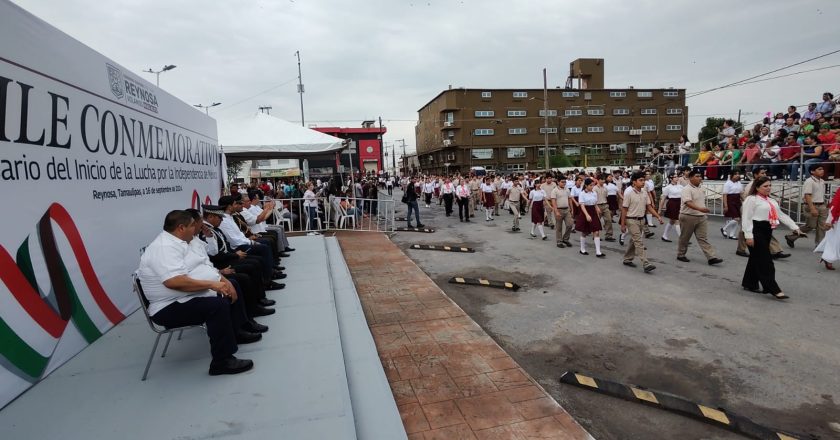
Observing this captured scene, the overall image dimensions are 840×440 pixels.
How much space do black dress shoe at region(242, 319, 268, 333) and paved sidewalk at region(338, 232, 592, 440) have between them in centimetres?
Result: 117

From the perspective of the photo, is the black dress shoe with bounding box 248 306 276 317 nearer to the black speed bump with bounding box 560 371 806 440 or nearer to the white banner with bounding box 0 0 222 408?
the white banner with bounding box 0 0 222 408

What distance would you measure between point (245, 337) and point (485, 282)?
4.09 metres

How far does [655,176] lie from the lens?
57.1 feet

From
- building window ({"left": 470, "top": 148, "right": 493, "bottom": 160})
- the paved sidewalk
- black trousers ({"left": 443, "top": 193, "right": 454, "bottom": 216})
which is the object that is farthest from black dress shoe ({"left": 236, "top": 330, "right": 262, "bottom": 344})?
building window ({"left": 470, "top": 148, "right": 493, "bottom": 160})

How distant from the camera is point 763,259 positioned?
19.7ft

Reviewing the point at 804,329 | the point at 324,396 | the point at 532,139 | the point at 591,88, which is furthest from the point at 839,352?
the point at 591,88

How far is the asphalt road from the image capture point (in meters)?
3.40

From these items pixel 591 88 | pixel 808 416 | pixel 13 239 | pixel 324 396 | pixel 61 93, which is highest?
pixel 591 88

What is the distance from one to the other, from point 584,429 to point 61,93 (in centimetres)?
492

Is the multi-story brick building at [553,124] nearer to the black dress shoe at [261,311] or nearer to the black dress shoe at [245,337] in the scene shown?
the black dress shoe at [261,311]

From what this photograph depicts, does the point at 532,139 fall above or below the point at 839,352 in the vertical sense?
above

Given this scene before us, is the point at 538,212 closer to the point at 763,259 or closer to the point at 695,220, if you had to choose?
the point at 695,220

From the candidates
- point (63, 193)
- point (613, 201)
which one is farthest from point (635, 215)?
point (63, 193)

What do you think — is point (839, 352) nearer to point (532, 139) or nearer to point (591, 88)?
Answer: point (532, 139)
